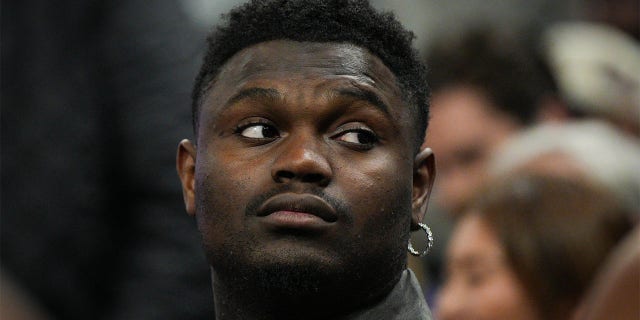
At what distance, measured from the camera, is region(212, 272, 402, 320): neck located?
9.40 ft

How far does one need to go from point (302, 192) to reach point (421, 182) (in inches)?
16.9

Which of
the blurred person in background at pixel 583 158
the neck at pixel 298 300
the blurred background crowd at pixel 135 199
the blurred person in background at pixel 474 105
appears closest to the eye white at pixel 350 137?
the neck at pixel 298 300

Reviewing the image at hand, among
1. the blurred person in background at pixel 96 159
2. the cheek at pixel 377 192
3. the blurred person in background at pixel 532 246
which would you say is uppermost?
the cheek at pixel 377 192

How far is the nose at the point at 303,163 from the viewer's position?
2.86 metres

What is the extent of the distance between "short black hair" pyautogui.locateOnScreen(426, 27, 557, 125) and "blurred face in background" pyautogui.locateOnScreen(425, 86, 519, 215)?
0.07 metres

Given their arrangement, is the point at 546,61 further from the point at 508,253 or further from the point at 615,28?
the point at 508,253

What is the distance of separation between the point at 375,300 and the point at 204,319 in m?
1.78

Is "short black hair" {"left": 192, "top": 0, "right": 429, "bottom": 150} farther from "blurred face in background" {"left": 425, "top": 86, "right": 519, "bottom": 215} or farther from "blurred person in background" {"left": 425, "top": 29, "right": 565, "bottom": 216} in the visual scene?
"blurred face in background" {"left": 425, "top": 86, "right": 519, "bottom": 215}

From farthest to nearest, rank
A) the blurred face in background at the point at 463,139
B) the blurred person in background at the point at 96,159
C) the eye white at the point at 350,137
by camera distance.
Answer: the blurred face in background at the point at 463,139
the blurred person in background at the point at 96,159
the eye white at the point at 350,137

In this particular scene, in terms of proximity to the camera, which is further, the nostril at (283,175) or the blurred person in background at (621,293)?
the blurred person in background at (621,293)

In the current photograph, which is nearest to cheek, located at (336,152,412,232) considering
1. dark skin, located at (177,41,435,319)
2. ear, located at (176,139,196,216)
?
dark skin, located at (177,41,435,319)

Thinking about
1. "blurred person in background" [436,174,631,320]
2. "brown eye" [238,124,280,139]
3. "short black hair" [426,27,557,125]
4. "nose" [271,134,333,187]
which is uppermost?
"brown eye" [238,124,280,139]

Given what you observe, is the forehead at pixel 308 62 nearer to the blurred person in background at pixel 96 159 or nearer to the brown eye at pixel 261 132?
the brown eye at pixel 261 132

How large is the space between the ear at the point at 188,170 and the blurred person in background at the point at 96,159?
5.03 ft
